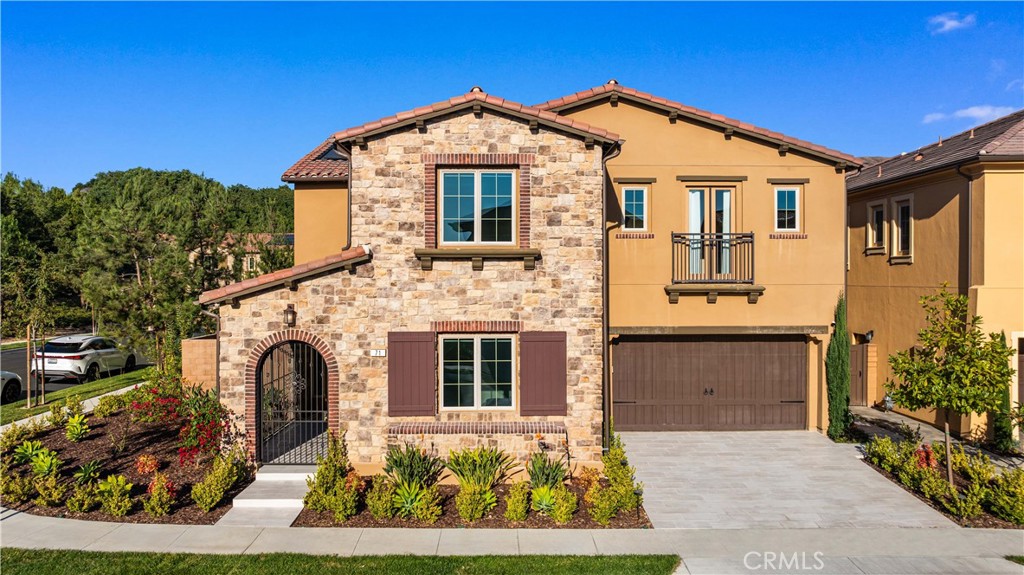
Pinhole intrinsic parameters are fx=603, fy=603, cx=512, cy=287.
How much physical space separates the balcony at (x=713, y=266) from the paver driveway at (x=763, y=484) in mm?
3393

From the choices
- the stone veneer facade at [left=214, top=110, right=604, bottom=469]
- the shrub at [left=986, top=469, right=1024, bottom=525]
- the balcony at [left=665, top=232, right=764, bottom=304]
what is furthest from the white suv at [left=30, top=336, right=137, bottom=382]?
the shrub at [left=986, top=469, right=1024, bottom=525]

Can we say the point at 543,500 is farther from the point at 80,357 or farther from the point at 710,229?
the point at 80,357

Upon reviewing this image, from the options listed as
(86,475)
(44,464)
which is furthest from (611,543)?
(44,464)

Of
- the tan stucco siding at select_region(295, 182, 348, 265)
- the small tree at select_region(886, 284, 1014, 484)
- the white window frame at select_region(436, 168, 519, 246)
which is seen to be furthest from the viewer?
the tan stucco siding at select_region(295, 182, 348, 265)

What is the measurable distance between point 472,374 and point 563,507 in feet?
10.4

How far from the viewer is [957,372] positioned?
10641mm

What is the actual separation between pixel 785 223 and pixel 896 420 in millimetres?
6422

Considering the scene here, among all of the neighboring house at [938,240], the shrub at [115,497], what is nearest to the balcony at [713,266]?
the neighboring house at [938,240]

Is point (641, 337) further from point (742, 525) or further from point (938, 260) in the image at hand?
point (938, 260)

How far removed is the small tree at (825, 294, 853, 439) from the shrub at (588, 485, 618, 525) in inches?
287

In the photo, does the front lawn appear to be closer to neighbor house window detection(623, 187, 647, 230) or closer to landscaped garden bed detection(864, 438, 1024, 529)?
landscaped garden bed detection(864, 438, 1024, 529)

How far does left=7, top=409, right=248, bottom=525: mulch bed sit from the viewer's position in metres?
9.64

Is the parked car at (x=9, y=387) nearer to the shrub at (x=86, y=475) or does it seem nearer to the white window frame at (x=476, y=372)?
the shrub at (x=86, y=475)

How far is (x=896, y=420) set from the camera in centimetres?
1605
